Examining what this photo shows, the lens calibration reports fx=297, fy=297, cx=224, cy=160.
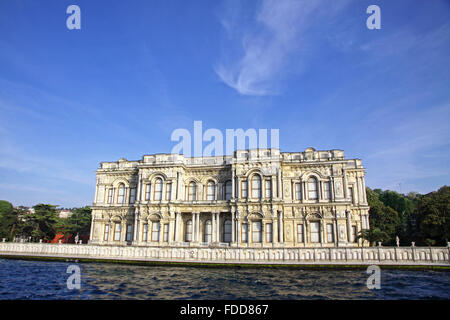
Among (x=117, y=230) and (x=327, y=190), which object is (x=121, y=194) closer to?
(x=117, y=230)

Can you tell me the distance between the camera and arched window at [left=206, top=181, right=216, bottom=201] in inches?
1185

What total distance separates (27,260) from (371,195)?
3618 cm

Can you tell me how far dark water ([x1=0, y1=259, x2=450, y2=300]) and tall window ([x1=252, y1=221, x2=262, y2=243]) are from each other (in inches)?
286

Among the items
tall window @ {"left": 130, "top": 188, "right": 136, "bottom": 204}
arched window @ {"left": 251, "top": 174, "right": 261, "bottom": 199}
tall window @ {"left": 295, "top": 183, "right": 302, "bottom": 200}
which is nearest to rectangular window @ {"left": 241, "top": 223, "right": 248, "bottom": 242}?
arched window @ {"left": 251, "top": 174, "right": 261, "bottom": 199}

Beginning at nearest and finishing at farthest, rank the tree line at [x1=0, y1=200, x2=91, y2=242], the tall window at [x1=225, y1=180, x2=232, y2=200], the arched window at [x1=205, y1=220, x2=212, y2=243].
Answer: the arched window at [x1=205, y1=220, x2=212, y2=243] → the tall window at [x1=225, y1=180, x2=232, y2=200] → the tree line at [x1=0, y1=200, x2=91, y2=242]

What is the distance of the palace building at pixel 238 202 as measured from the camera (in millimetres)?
26750

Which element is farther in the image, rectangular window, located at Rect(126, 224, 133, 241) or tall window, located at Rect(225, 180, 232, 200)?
rectangular window, located at Rect(126, 224, 133, 241)

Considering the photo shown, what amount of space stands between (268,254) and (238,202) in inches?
297

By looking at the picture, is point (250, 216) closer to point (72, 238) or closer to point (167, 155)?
point (167, 155)

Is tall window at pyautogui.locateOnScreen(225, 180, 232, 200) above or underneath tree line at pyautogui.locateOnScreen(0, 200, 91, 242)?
above

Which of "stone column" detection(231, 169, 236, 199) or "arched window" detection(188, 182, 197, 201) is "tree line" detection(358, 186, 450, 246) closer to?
"stone column" detection(231, 169, 236, 199)

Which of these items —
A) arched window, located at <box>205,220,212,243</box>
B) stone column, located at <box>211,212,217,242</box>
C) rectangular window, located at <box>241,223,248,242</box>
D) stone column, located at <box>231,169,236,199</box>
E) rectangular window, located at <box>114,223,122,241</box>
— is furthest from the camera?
rectangular window, located at <box>114,223,122,241</box>

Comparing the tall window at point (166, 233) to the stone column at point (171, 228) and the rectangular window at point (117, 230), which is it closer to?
the stone column at point (171, 228)

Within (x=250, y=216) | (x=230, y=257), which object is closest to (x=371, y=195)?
(x=250, y=216)
